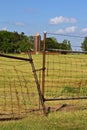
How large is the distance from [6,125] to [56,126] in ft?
3.32

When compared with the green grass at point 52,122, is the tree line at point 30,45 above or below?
above

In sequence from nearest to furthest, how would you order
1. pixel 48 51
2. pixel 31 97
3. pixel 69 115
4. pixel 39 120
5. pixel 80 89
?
pixel 39 120 < pixel 69 115 < pixel 48 51 < pixel 31 97 < pixel 80 89

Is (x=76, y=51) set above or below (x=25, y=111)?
above

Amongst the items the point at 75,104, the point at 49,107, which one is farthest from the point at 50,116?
the point at 75,104

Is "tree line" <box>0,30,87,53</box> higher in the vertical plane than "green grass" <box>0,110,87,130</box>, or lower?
higher

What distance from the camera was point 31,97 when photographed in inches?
504

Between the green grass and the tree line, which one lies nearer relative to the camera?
the green grass

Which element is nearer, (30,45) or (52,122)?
(52,122)

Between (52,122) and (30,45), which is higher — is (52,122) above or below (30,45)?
below

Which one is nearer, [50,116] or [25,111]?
[50,116]

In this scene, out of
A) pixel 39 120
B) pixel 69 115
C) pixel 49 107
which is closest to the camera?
pixel 39 120

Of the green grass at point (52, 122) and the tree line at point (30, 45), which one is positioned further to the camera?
the tree line at point (30, 45)

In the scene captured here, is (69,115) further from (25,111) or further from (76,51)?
(76,51)

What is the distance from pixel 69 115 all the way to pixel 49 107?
50.3 inches
